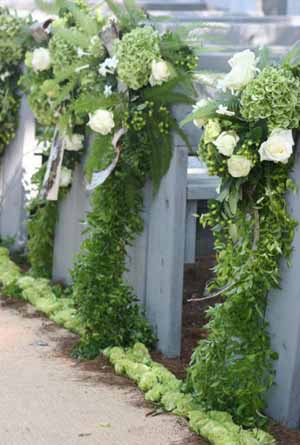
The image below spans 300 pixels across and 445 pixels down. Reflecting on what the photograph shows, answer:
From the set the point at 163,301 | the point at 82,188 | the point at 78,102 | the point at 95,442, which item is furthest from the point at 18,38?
Result: the point at 95,442

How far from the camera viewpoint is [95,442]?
5094mm

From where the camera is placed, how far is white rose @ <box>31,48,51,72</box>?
7.30 metres

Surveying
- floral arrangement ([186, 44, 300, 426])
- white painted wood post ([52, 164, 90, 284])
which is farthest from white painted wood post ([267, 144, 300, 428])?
white painted wood post ([52, 164, 90, 284])

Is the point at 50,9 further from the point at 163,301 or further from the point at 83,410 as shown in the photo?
→ the point at 83,410

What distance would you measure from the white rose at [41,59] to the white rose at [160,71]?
1.39 meters

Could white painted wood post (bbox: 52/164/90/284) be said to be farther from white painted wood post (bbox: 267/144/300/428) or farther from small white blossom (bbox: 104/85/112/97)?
white painted wood post (bbox: 267/144/300/428)

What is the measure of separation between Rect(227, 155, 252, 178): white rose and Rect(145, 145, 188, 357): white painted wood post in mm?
1019

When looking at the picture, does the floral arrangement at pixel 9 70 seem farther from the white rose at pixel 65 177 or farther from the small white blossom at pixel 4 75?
the white rose at pixel 65 177

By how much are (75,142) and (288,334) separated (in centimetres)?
242

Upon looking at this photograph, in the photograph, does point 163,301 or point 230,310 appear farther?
point 163,301

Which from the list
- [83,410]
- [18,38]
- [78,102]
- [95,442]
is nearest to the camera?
[95,442]

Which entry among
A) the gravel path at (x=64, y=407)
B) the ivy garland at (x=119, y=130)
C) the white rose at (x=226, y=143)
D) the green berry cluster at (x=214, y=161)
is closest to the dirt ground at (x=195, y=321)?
the ivy garland at (x=119, y=130)

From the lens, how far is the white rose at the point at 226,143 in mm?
5094

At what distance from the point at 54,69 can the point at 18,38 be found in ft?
3.04
